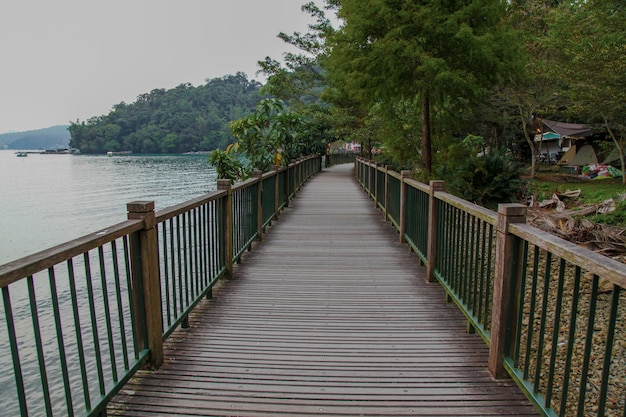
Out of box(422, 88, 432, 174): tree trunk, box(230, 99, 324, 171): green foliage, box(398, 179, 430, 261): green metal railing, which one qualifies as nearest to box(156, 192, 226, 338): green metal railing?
box(398, 179, 430, 261): green metal railing

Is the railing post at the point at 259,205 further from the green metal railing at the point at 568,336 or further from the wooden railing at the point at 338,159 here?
the wooden railing at the point at 338,159

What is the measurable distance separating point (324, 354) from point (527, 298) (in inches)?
147

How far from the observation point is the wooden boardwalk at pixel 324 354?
2424 millimetres

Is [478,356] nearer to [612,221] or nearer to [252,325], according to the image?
[252,325]

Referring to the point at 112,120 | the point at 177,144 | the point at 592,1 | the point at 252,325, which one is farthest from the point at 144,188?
the point at 112,120

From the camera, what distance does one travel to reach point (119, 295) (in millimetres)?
2395

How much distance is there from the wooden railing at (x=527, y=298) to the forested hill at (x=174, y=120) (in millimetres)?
80057

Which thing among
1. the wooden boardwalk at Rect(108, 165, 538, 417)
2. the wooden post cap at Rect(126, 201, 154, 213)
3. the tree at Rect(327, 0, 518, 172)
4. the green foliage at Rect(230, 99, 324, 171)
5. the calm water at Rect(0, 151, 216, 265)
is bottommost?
the calm water at Rect(0, 151, 216, 265)

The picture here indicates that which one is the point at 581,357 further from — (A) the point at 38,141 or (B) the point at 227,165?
(A) the point at 38,141

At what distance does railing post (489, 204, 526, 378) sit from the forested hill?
3222 inches

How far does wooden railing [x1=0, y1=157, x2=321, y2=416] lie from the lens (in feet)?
5.96

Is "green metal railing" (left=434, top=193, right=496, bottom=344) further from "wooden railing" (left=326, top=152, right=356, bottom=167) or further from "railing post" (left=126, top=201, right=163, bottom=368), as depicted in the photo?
"wooden railing" (left=326, top=152, right=356, bottom=167)

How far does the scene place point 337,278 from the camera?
4.89 meters

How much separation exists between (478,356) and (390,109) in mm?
8173
